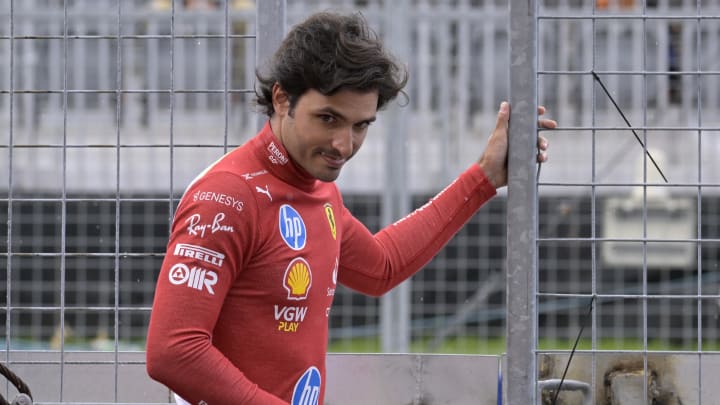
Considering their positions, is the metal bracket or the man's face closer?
the man's face

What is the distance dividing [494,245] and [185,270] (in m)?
5.94

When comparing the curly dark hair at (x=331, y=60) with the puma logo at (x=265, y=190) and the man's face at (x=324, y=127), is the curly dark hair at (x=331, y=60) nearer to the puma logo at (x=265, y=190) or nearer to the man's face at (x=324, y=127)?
the man's face at (x=324, y=127)

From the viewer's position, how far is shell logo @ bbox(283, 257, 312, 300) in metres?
2.52

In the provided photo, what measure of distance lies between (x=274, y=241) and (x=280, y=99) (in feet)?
1.02

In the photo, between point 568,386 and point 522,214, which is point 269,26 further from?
point 568,386

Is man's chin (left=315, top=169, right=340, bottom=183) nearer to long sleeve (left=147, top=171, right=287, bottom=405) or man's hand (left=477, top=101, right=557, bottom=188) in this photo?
long sleeve (left=147, top=171, right=287, bottom=405)

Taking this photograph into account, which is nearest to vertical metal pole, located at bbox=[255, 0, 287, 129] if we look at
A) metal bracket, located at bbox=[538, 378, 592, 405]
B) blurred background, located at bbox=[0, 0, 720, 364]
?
metal bracket, located at bbox=[538, 378, 592, 405]

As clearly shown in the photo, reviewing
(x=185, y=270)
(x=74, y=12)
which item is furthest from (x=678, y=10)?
(x=185, y=270)

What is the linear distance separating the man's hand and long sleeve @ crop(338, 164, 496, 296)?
0.13ft

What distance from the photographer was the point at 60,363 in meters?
3.14

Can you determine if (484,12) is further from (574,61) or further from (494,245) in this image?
(494,245)

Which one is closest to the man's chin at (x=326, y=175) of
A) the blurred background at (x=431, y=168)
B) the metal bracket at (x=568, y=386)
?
the metal bracket at (x=568, y=386)

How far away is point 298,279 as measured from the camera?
254 centimetres

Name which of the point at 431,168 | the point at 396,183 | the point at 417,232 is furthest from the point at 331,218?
the point at 431,168
